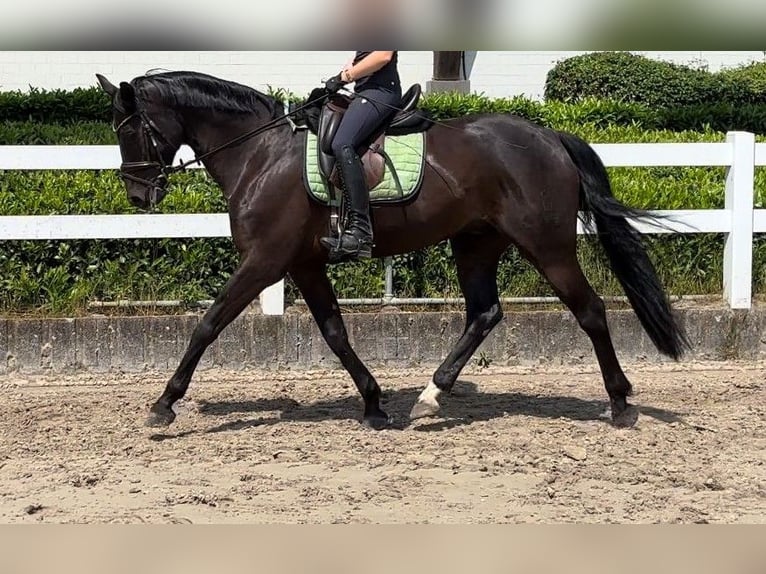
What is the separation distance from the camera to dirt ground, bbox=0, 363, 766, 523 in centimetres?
470

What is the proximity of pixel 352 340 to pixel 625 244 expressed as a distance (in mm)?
2432

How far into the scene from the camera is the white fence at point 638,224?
767 centimetres

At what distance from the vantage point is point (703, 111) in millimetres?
11789

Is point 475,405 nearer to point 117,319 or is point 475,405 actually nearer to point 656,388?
point 656,388

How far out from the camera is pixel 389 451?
18.9ft

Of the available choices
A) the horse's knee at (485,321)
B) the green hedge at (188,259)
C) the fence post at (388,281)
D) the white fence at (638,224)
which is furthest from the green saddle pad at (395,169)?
the green hedge at (188,259)

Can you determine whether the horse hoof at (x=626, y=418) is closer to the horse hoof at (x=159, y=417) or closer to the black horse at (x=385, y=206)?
the black horse at (x=385, y=206)

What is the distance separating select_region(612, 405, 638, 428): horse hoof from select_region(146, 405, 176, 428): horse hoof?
263 cm

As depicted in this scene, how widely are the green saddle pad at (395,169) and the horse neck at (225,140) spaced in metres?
→ 0.28

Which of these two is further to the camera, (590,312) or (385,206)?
(590,312)

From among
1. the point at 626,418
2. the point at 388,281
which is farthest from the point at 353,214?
the point at 388,281

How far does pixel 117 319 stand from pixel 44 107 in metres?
4.79

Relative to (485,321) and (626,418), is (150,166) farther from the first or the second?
(626,418)
